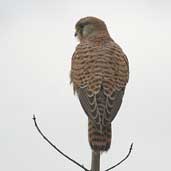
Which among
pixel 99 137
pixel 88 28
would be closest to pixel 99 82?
pixel 99 137

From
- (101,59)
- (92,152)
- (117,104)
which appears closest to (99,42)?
(101,59)

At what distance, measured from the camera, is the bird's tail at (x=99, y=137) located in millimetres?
5883

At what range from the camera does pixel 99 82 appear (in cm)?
664

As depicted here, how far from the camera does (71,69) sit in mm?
7414

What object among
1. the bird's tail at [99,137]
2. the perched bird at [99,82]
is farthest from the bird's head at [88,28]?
the bird's tail at [99,137]

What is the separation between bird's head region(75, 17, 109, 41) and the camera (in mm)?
8209

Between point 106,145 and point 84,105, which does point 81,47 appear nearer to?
point 84,105

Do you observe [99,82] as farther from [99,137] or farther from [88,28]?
[88,28]

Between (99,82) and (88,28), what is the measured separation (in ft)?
5.99

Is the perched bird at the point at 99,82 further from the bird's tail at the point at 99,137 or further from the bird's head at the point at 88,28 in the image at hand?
the bird's head at the point at 88,28

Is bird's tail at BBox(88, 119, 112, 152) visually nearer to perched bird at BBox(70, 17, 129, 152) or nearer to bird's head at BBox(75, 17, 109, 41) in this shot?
perched bird at BBox(70, 17, 129, 152)

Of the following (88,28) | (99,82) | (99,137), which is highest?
(88,28)

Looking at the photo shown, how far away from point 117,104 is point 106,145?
0.78 metres

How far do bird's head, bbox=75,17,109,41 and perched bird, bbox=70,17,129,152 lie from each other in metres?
0.31
